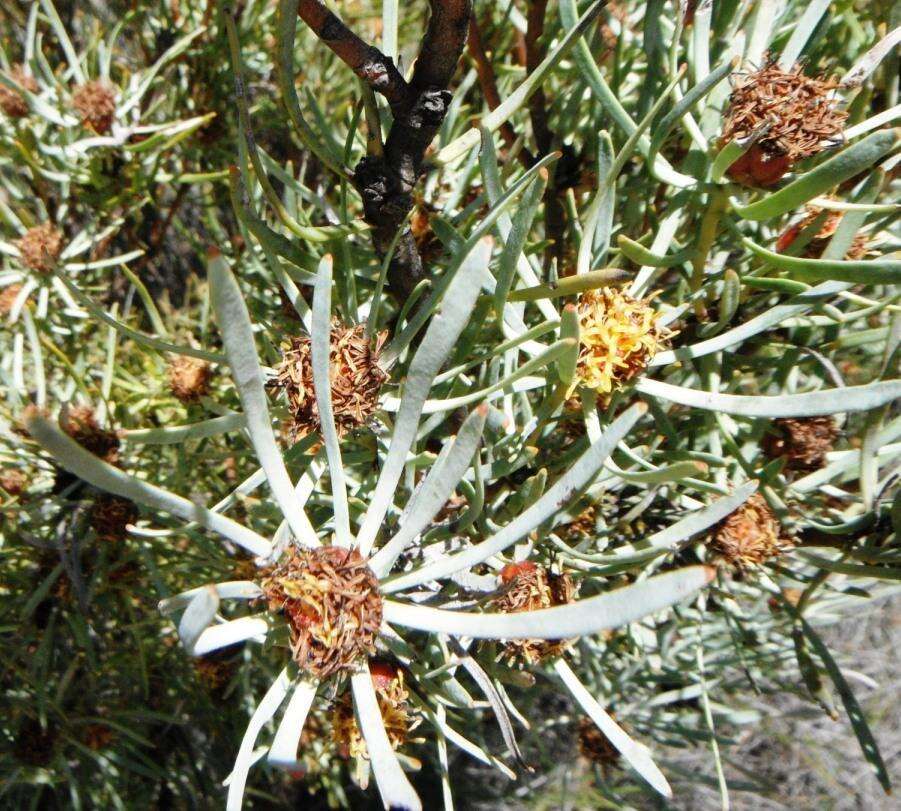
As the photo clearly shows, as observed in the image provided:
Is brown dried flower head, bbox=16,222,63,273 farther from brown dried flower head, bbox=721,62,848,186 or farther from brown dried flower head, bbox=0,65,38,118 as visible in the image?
brown dried flower head, bbox=721,62,848,186

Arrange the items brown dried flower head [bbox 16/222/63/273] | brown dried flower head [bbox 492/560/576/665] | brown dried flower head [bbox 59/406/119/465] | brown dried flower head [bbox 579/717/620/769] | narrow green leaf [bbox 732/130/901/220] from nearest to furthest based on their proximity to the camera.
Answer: narrow green leaf [bbox 732/130/901/220], brown dried flower head [bbox 492/560/576/665], brown dried flower head [bbox 59/406/119/465], brown dried flower head [bbox 16/222/63/273], brown dried flower head [bbox 579/717/620/769]

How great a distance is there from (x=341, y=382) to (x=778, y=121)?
27 centimetres

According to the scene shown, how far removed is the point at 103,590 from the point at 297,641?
402 millimetres

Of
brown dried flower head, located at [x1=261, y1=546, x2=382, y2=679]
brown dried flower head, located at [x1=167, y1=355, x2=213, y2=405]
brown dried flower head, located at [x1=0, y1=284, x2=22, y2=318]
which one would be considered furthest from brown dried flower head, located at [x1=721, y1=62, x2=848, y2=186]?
brown dried flower head, located at [x1=0, y1=284, x2=22, y2=318]

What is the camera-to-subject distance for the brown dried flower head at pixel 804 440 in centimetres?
51

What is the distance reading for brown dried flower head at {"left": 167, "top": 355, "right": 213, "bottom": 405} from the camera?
2.16ft

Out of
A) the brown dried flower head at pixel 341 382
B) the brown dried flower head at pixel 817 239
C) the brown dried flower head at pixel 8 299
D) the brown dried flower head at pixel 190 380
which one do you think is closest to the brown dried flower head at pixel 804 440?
the brown dried flower head at pixel 817 239

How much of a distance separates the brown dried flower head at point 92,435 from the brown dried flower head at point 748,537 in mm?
482

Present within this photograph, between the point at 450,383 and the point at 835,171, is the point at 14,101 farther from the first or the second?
the point at 835,171

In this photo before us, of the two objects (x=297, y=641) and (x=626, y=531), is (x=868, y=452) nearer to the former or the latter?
(x=626, y=531)

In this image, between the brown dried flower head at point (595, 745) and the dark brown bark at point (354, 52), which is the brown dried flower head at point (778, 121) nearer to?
the dark brown bark at point (354, 52)

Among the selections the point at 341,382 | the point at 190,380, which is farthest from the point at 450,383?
the point at 190,380

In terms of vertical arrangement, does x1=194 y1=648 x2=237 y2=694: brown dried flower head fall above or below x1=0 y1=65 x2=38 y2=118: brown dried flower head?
below

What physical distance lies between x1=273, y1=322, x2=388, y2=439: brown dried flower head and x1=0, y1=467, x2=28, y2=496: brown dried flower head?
1.39 ft
